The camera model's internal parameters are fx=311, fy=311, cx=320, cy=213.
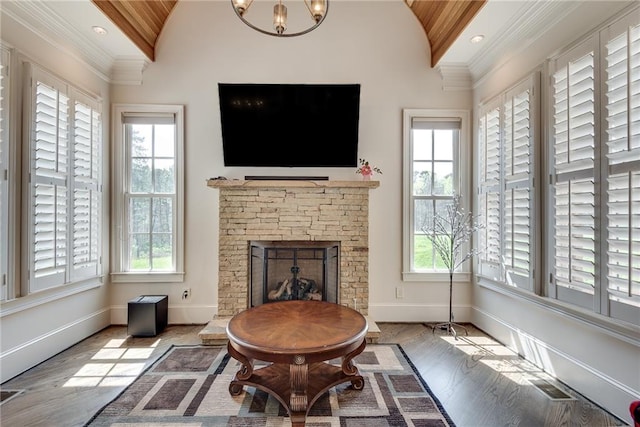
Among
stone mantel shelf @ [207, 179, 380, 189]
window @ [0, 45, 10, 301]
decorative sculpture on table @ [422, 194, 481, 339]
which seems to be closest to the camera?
window @ [0, 45, 10, 301]

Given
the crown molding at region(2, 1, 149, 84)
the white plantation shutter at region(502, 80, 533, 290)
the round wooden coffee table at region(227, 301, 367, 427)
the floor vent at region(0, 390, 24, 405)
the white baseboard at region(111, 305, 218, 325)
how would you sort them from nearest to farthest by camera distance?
1. the round wooden coffee table at region(227, 301, 367, 427)
2. the floor vent at region(0, 390, 24, 405)
3. the crown molding at region(2, 1, 149, 84)
4. the white plantation shutter at region(502, 80, 533, 290)
5. the white baseboard at region(111, 305, 218, 325)

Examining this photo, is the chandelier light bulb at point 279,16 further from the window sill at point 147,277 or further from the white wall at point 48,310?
the window sill at point 147,277

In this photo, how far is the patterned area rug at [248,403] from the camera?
1811 millimetres

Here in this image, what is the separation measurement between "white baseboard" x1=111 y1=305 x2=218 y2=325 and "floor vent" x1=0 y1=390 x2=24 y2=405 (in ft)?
4.19

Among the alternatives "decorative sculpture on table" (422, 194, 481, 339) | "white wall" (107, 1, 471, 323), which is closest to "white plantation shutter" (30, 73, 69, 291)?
"white wall" (107, 1, 471, 323)

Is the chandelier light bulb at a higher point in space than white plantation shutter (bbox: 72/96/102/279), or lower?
higher

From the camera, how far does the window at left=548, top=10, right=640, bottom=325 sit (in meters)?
1.80

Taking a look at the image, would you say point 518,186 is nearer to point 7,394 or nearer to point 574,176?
point 574,176

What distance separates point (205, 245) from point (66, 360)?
1493 millimetres

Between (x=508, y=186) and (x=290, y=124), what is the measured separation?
223 cm

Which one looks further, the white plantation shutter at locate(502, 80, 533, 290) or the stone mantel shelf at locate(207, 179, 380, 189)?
the stone mantel shelf at locate(207, 179, 380, 189)

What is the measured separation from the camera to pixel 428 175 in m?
3.58

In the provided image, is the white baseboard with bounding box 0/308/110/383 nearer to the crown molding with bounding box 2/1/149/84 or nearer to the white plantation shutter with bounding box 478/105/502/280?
the crown molding with bounding box 2/1/149/84

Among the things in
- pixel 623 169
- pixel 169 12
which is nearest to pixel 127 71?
pixel 169 12
